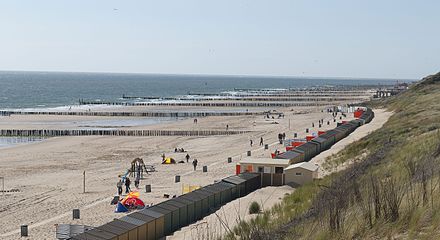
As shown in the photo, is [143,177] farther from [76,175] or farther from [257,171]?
[257,171]

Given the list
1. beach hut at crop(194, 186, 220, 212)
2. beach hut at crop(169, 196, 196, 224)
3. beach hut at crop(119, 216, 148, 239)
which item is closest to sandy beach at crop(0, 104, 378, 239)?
beach hut at crop(194, 186, 220, 212)

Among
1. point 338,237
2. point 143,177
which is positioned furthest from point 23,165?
point 338,237

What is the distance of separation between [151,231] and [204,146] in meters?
35.7

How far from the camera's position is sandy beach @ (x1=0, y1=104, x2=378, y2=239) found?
86.4ft

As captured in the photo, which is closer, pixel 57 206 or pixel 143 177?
pixel 57 206

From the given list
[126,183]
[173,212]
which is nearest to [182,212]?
[173,212]

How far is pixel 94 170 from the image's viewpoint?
41281 millimetres

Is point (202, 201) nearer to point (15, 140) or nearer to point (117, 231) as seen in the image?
point (117, 231)

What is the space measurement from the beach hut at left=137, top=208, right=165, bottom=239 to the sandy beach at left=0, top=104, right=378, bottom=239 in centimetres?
58

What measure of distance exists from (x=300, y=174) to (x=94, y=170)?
1714 centimetres

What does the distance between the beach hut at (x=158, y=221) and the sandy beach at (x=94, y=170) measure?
0.58 metres

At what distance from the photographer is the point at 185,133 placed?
67.8 m

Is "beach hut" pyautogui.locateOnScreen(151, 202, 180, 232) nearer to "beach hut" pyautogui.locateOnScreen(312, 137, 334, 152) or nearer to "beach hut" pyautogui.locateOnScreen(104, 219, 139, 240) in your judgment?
"beach hut" pyautogui.locateOnScreen(104, 219, 139, 240)

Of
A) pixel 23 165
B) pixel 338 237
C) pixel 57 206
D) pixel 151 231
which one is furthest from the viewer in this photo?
pixel 23 165
